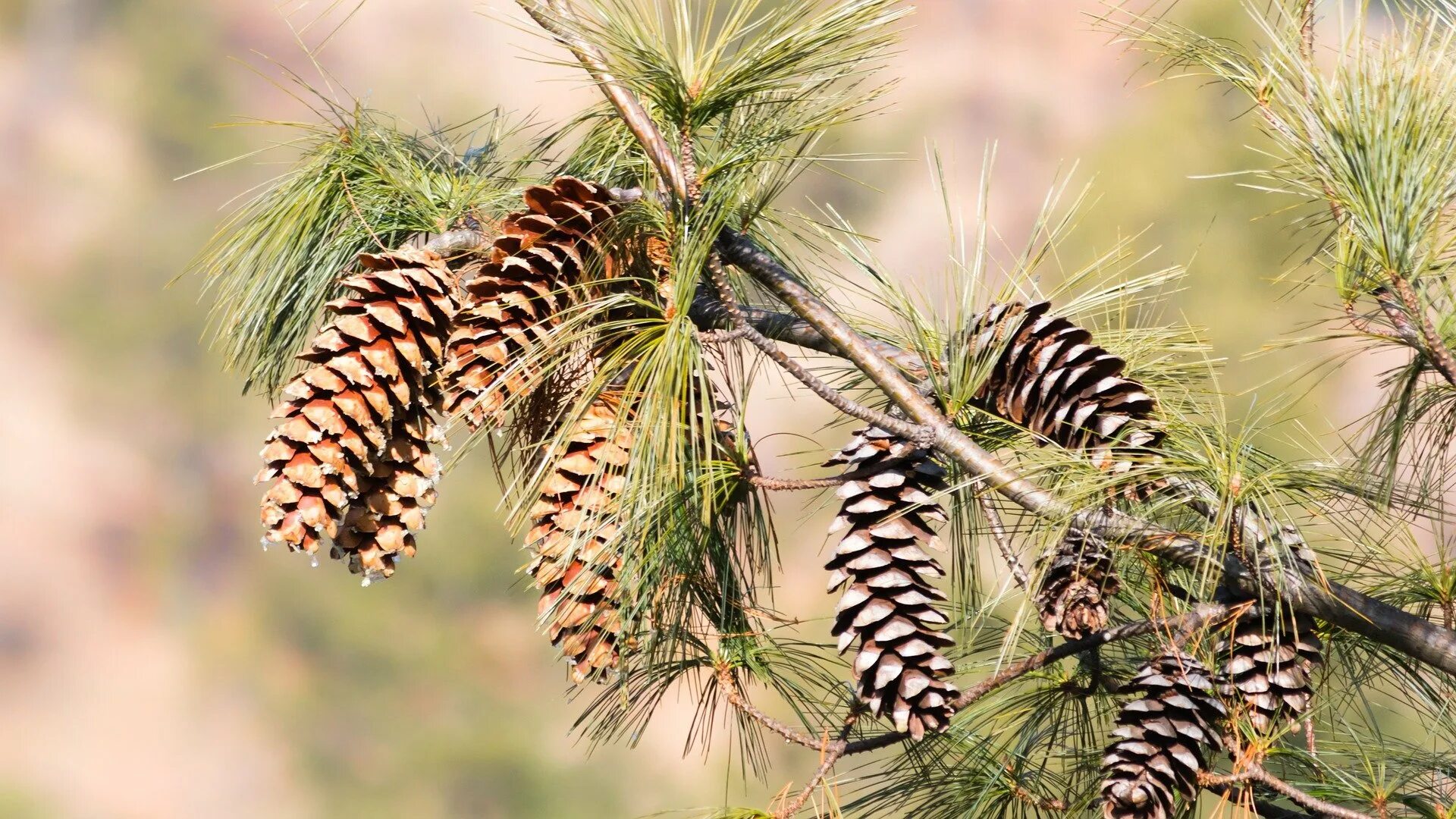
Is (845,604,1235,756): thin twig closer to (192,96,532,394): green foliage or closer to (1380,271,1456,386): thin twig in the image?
(1380,271,1456,386): thin twig

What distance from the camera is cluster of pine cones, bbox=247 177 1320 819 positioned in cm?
45

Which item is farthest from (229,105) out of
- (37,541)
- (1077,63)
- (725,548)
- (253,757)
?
(725,548)

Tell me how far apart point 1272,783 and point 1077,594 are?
0.34 feet

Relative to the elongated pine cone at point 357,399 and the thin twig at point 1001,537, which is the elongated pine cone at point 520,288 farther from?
the thin twig at point 1001,537

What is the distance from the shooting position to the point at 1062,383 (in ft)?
1.56

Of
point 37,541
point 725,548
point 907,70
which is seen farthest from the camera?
point 907,70

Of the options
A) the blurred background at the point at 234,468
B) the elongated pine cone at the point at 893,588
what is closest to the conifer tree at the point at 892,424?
the elongated pine cone at the point at 893,588

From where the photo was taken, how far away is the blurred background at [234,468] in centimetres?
479

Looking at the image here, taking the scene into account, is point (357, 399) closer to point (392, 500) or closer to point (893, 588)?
point (392, 500)

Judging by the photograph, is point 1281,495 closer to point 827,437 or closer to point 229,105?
point 827,437

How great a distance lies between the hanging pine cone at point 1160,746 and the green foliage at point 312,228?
0.37 m

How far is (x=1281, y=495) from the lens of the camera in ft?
1.57

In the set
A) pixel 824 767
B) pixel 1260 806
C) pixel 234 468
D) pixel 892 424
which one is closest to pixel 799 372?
pixel 892 424

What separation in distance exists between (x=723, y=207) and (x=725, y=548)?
0.18m
